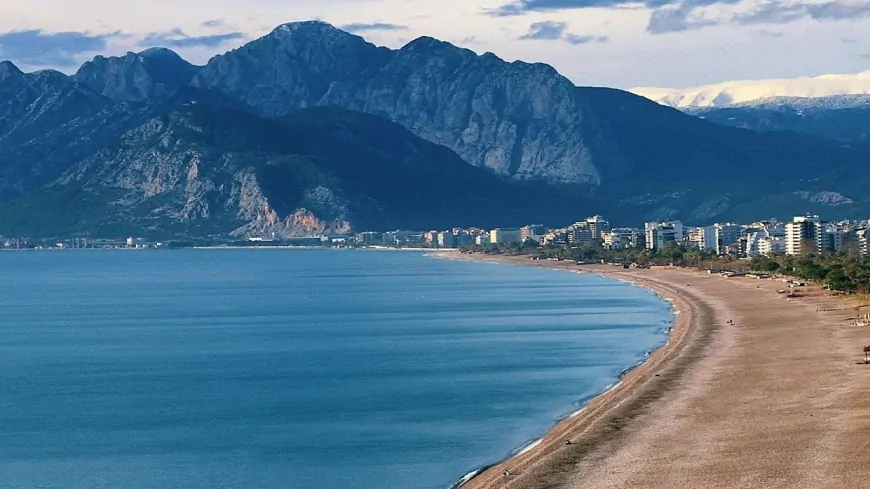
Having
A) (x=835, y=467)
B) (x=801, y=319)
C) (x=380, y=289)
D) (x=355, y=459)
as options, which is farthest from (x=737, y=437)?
(x=380, y=289)

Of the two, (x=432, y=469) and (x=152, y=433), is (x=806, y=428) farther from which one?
(x=152, y=433)

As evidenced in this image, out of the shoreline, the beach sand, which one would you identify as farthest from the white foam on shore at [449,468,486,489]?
the beach sand

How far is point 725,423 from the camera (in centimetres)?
4484

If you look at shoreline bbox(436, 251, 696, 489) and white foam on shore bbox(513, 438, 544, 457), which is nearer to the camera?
shoreline bbox(436, 251, 696, 489)

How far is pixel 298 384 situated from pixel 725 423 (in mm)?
26447

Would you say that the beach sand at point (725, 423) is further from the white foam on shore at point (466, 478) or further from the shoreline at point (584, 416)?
the white foam on shore at point (466, 478)

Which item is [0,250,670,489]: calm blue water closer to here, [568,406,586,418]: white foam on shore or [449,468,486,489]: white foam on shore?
[449,468,486,489]: white foam on shore

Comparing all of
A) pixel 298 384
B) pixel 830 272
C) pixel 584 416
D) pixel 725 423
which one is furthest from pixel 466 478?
pixel 830 272

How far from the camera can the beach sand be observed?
36.8 metres

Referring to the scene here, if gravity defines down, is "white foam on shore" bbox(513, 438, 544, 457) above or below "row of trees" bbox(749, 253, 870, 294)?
below

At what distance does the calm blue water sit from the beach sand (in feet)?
9.31

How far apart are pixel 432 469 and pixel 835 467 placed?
12.0 metres

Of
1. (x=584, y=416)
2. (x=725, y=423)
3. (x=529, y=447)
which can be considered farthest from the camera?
(x=584, y=416)

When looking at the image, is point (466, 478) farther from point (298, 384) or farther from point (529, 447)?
point (298, 384)
